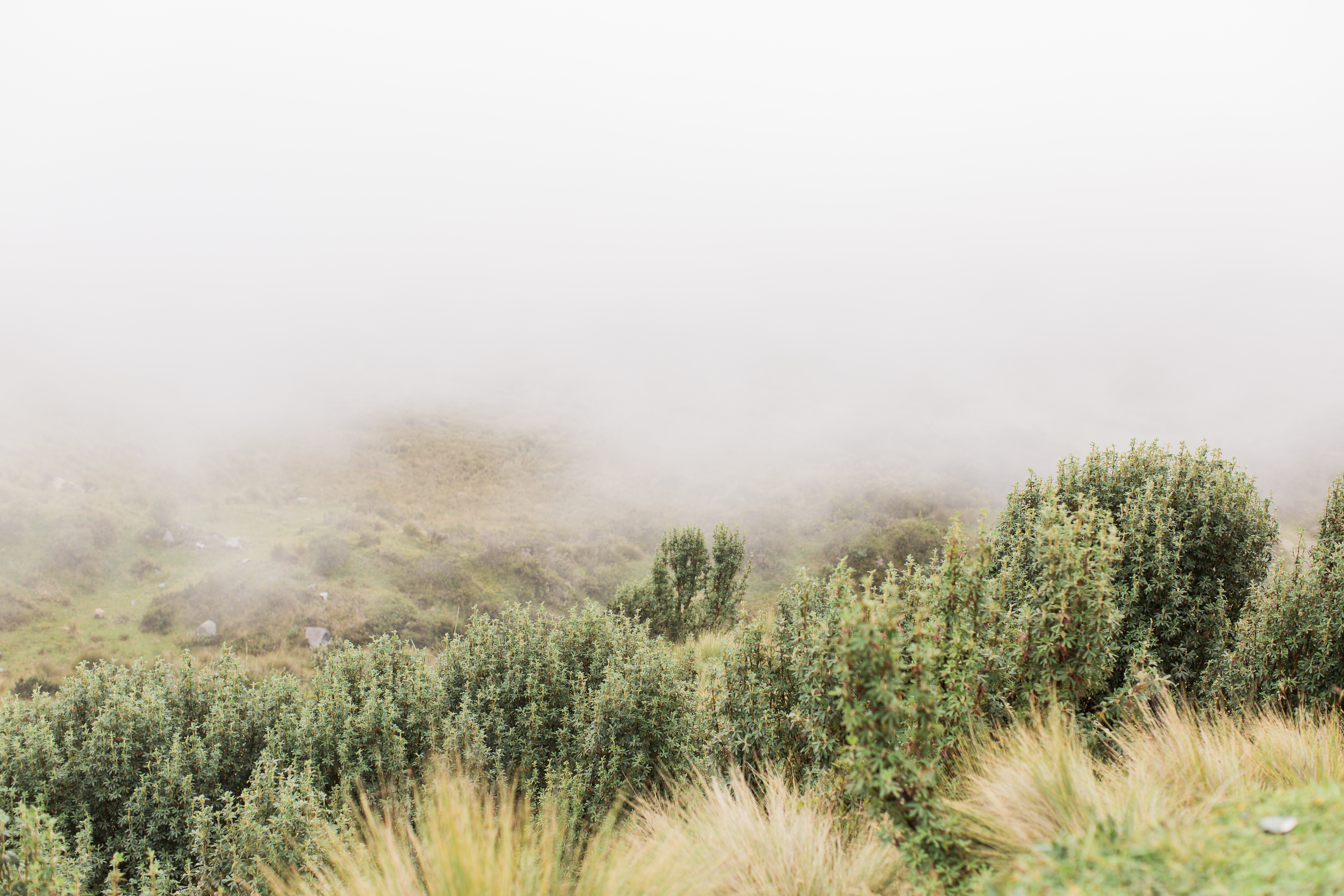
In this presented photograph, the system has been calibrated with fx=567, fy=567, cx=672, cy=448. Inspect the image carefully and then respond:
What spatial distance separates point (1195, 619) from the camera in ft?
25.7

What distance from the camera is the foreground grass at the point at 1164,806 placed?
268 centimetres

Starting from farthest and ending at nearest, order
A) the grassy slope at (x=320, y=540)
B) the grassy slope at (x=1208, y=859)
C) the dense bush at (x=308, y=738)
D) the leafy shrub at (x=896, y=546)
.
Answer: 1. the leafy shrub at (x=896, y=546)
2. the grassy slope at (x=320, y=540)
3. the dense bush at (x=308, y=738)
4. the grassy slope at (x=1208, y=859)

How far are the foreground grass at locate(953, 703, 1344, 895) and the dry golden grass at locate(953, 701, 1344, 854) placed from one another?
0.01 metres

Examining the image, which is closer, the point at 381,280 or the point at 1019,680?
the point at 1019,680

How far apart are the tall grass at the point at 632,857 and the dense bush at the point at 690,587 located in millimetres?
14489

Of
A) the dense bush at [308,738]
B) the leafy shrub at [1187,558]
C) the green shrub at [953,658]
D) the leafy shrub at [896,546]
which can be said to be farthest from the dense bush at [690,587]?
the green shrub at [953,658]

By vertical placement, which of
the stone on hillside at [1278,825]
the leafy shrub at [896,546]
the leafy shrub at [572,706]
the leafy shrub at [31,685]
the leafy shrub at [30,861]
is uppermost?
the stone on hillside at [1278,825]

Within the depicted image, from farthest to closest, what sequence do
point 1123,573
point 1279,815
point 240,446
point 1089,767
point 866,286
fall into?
point 866,286 < point 240,446 < point 1123,573 < point 1089,767 < point 1279,815

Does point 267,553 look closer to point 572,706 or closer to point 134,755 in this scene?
point 134,755

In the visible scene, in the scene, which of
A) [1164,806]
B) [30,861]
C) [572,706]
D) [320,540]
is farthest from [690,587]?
[320,540]

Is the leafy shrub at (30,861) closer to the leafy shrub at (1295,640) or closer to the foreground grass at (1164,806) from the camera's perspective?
the foreground grass at (1164,806)

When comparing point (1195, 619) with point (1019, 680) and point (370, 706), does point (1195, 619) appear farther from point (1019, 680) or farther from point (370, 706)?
point (370, 706)

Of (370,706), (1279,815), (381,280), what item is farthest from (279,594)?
(381,280)

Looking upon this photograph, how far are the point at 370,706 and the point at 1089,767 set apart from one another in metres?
9.01
